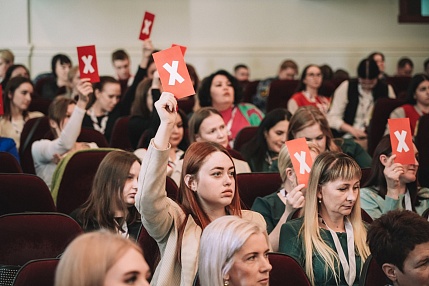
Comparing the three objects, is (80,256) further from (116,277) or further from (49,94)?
(49,94)

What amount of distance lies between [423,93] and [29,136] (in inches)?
127

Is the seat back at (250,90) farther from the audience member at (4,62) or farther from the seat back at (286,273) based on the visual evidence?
the seat back at (286,273)

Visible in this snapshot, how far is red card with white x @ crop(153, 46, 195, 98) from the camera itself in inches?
135

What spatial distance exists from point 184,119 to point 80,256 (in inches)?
145

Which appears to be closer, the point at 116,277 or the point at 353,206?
the point at 116,277

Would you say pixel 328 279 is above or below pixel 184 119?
below

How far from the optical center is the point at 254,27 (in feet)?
36.2

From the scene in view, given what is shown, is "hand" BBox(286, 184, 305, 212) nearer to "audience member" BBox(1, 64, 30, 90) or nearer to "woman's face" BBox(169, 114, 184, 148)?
"woman's face" BBox(169, 114, 184, 148)

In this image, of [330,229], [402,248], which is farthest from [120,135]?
[402,248]

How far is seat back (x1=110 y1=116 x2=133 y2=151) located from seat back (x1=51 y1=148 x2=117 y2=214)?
1627 mm

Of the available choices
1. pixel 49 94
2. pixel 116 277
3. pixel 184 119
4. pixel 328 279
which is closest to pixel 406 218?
pixel 328 279

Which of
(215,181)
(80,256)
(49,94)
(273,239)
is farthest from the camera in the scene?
(49,94)

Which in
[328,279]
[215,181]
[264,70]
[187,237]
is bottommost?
[328,279]

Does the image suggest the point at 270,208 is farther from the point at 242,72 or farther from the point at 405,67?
the point at 405,67
